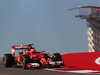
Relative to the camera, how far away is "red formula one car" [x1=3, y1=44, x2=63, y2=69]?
610 inches

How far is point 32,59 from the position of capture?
16.2m

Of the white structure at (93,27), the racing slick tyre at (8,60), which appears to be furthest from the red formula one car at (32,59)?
the white structure at (93,27)

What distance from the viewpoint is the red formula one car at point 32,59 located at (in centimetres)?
1548

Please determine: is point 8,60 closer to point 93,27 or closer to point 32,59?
point 32,59

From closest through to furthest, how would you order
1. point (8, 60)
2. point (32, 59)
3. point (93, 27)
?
point (32, 59), point (8, 60), point (93, 27)

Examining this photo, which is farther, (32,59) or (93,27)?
(93,27)

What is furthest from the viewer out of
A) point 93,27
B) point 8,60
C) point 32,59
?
point 93,27

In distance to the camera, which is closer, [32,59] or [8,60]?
[32,59]

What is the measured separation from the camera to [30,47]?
18188mm

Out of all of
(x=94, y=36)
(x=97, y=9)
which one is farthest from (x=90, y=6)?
(x=94, y=36)

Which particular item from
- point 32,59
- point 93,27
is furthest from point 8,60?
point 93,27

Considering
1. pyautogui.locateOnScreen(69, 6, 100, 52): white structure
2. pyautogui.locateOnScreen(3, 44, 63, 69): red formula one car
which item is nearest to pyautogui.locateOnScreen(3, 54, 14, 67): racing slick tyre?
pyautogui.locateOnScreen(3, 44, 63, 69): red formula one car

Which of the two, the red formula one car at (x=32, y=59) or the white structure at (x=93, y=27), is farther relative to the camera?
the white structure at (x=93, y=27)

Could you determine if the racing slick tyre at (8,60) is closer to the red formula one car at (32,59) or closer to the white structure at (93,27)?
the red formula one car at (32,59)
